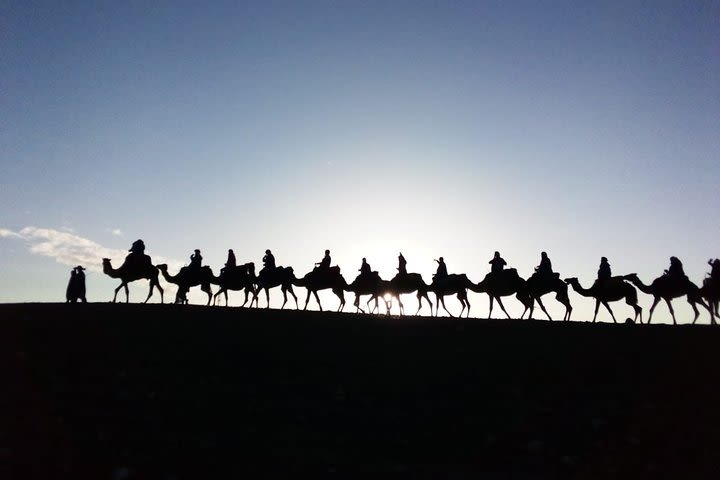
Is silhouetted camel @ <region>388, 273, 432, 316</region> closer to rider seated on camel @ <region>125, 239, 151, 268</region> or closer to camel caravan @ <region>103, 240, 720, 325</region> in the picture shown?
camel caravan @ <region>103, 240, 720, 325</region>

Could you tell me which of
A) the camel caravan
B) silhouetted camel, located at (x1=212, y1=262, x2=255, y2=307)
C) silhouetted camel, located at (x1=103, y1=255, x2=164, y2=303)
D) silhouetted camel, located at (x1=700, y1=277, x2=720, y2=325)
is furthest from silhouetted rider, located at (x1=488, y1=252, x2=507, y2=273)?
silhouetted camel, located at (x1=103, y1=255, x2=164, y2=303)

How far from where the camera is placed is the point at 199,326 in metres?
14.5

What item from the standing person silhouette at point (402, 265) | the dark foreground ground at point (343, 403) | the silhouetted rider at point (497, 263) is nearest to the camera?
the dark foreground ground at point (343, 403)

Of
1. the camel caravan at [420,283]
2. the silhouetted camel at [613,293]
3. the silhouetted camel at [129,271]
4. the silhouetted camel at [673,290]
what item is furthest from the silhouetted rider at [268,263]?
the silhouetted camel at [673,290]

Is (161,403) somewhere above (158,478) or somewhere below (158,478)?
above

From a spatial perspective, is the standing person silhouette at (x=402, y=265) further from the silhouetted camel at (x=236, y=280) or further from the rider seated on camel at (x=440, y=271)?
the silhouetted camel at (x=236, y=280)

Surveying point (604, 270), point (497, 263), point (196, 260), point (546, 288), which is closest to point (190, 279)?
point (196, 260)

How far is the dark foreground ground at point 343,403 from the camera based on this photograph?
308 inches

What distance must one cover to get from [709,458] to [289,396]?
6.21 metres

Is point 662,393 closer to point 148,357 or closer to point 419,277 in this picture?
point 148,357

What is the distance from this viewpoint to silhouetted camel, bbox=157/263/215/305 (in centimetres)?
2303

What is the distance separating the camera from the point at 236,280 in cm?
2284

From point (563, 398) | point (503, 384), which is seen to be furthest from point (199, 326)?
point (563, 398)

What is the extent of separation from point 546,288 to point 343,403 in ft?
46.8
